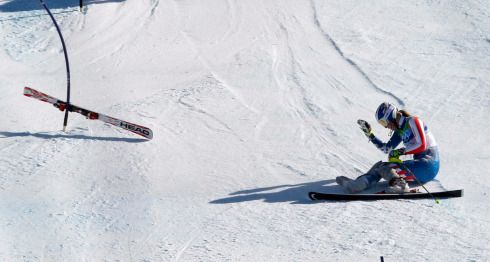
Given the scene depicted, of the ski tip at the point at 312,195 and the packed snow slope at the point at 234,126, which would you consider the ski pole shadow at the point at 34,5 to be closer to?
the packed snow slope at the point at 234,126

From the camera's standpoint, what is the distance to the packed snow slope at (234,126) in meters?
8.12

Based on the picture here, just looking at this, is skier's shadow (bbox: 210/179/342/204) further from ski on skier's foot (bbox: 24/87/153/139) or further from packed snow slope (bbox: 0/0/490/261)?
ski on skier's foot (bbox: 24/87/153/139)

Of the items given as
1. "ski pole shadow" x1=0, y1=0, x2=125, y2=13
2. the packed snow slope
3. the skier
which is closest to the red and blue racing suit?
the skier

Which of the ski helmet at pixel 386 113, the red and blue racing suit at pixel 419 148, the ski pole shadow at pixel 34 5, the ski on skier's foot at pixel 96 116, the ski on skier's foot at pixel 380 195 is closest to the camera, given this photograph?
the ski on skier's foot at pixel 380 195

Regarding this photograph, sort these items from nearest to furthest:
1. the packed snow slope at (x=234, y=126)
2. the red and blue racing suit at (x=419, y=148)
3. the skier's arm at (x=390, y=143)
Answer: the packed snow slope at (x=234, y=126) → the red and blue racing suit at (x=419, y=148) → the skier's arm at (x=390, y=143)

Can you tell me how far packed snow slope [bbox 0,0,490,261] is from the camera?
8.12m

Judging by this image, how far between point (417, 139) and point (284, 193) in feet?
Answer: 5.60

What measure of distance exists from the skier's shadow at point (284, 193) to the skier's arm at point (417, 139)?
3.25 ft

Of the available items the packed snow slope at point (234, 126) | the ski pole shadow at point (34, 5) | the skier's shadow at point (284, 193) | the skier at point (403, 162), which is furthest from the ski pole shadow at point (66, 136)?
the ski pole shadow at point (34, 5)

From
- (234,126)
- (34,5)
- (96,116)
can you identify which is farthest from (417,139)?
Answer: (34,5)

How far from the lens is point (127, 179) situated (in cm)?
972

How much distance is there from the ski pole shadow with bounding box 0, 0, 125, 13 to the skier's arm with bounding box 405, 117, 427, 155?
9.18m

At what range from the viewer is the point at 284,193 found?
9312 millimetres

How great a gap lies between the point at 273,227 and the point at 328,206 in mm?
823
